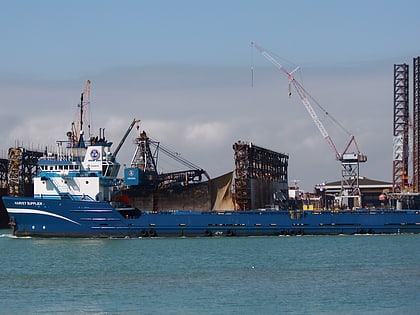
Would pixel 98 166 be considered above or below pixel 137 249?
above

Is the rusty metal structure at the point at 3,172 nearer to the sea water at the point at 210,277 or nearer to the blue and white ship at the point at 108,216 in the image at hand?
the blue and white ship at the point at 108,216

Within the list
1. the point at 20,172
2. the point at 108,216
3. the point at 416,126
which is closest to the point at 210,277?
the point at 108,216

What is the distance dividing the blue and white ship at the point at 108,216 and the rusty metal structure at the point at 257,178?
17.2 meters

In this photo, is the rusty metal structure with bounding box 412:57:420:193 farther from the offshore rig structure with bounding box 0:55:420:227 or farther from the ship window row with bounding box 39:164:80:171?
the ship window row with bounding box 39:164:80:171

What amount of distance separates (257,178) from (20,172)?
27.3 metres

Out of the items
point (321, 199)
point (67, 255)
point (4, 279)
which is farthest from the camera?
point (321, 199)

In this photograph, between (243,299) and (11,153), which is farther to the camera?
(11,153)

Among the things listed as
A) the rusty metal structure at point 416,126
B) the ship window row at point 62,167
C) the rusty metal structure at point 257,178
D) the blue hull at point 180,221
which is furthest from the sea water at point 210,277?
the rusty metal structure at point 416,126

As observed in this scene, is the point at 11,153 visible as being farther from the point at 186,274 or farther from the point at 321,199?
the point at 186,274

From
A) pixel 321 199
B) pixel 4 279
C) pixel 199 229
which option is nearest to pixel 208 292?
pixel 4 279

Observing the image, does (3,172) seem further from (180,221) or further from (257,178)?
(180,221)

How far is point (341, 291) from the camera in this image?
41.6 m

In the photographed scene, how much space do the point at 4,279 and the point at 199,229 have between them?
3225 cm

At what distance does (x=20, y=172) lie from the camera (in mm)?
108250
